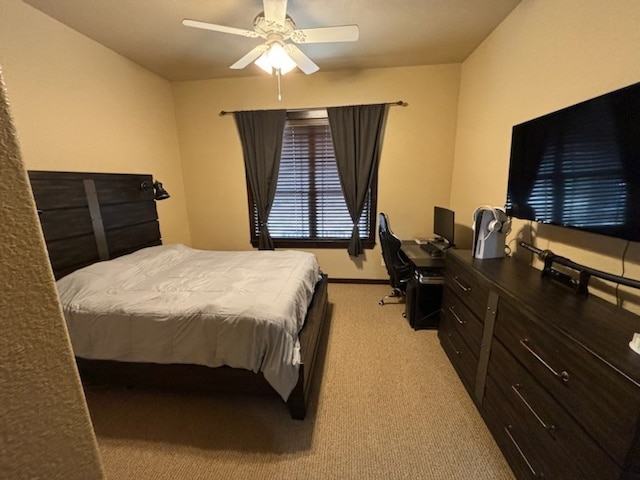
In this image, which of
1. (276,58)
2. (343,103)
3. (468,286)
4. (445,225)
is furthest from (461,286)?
(343,103)

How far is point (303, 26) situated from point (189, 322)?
2.48 m

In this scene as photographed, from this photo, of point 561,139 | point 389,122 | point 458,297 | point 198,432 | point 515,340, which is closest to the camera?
point 515,340

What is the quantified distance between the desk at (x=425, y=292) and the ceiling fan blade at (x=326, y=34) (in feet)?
6.21

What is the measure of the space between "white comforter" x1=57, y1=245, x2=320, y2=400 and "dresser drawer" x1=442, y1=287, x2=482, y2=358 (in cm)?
110

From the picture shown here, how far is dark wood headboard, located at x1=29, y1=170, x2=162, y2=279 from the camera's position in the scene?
2.03m

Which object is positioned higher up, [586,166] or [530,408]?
[586,166]

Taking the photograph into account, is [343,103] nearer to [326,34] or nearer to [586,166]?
[326,34]

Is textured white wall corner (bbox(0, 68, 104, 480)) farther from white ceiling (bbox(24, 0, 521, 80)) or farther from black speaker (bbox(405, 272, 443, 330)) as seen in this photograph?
black speaker (bbox(405, 272, 443, 330))

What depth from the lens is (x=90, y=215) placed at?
2334mm

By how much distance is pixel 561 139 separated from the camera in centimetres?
149

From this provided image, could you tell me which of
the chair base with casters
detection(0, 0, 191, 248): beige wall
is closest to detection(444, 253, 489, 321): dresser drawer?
the chair base with casters

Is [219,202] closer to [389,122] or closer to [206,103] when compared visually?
[206,103]

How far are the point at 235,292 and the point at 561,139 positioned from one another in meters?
2.10

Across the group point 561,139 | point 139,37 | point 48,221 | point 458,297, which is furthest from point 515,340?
point 139,37
